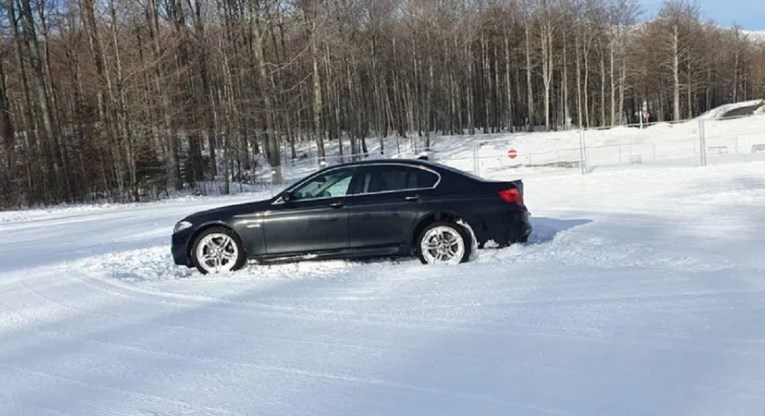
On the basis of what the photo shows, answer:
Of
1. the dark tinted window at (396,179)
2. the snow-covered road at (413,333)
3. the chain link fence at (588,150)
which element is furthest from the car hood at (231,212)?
the chain link fence at (588,150)

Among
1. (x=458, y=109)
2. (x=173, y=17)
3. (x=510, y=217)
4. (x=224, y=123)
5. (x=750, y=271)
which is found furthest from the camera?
(x=458, y=109)

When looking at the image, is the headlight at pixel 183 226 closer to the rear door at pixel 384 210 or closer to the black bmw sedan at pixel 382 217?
the black bmw sedan at pixel 382 217

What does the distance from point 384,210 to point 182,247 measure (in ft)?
9.80

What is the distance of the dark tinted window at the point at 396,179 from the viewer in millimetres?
8500

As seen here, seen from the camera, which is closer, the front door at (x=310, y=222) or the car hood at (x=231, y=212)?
the front door at (x=310, y=222)

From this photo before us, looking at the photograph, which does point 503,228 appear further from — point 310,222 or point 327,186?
point 310,222

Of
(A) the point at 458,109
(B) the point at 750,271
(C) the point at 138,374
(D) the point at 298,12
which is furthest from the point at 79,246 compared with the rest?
(A) the point at 458,109

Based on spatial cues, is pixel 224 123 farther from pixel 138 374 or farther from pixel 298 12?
pixel 138 374

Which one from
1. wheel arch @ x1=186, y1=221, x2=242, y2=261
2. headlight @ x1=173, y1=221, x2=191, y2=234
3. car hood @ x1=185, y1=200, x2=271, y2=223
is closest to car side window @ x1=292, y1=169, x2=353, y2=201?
car hood @ x1=185, y1=200, x2=271, y2=223

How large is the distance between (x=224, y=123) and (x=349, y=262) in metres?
24.4

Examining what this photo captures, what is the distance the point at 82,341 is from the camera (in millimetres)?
5727

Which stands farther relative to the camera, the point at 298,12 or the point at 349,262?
the point at 298,12

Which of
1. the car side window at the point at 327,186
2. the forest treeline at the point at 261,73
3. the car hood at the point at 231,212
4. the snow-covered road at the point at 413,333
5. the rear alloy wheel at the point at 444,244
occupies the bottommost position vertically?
the snow-covered road at the point at 413,333

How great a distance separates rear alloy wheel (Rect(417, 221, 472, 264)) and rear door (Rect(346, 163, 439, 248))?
275 mm
